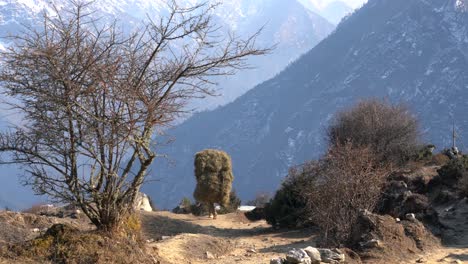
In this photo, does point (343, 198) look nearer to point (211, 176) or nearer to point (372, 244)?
point (372, 244)

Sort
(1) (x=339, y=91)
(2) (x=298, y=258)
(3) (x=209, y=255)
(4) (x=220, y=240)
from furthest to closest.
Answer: (1) (x=339, y=91)
(4) (x=220, y=240)
(3) (x=209, y=255)
(2) (x=298, y=258)

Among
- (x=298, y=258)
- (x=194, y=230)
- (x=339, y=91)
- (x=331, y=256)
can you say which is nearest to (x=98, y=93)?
(x=298, y=258)

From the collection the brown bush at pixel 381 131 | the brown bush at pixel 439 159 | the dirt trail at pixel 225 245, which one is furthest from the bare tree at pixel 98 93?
the brown bush at pixel 439 159

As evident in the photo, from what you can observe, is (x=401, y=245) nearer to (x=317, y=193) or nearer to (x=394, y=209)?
(x=317, y=193)

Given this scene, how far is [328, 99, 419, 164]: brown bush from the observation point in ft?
87.8

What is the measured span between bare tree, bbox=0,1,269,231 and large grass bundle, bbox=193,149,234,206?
51.5 feet

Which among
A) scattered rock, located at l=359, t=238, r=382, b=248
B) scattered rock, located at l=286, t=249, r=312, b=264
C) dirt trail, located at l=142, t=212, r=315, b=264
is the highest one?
dirt trail, located at l=142, t=212, r=315, b=264

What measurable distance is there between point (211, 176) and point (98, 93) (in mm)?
17478

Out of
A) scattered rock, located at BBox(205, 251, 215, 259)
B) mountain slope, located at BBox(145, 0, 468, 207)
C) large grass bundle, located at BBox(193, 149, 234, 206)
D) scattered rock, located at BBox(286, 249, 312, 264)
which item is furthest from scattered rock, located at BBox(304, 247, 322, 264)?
mountain slope, located at BBox(145, 0, 468, 207)

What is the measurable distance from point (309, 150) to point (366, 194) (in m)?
120

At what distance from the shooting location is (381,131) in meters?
27.6

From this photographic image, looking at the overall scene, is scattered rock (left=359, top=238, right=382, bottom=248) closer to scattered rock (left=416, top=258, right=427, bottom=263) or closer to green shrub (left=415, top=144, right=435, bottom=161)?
scattered rock (left=416, top=258, right=427, bottom=263)

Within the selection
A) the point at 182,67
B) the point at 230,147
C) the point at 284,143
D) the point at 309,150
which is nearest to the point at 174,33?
the point at 182,67

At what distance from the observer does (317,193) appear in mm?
11898
